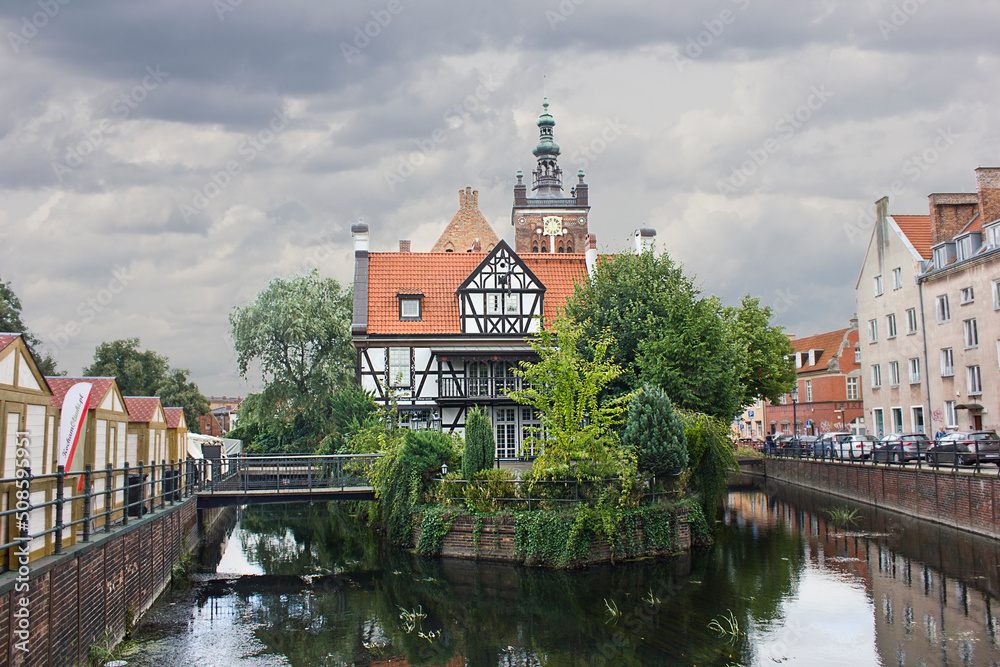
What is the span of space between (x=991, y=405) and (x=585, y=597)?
25128 mm

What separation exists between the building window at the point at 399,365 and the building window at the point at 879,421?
25786 millimetres

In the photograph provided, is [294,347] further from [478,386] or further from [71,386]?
[71,386]

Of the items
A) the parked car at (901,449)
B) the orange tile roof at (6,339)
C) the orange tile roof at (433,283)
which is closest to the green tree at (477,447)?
the orange tile roof at (6,339)

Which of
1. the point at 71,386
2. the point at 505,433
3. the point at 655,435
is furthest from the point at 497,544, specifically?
the point at 505,433

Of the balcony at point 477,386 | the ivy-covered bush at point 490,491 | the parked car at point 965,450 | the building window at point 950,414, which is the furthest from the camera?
the building window at point 950,414

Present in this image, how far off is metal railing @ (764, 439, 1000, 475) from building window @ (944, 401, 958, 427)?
181 inches

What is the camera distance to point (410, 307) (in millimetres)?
38312

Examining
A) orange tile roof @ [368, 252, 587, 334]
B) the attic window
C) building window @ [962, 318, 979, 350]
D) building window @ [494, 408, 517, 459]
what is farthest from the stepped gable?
building window @ [962, 318, 979, 350]

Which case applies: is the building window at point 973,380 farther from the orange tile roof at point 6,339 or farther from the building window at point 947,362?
the orange tile roof at point 6,339

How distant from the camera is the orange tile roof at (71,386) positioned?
1417 centimetres

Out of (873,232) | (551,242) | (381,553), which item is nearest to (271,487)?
(381,553)

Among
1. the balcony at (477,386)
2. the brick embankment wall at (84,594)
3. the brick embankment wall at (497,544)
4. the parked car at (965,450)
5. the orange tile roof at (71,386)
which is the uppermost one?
the balcony at (477,386)

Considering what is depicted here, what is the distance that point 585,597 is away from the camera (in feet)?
57.5

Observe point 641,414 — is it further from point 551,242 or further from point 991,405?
point 551,242
